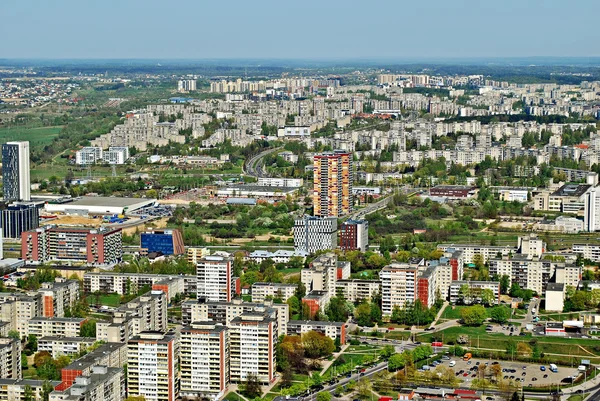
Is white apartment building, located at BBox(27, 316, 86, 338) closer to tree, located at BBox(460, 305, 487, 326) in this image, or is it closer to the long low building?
tree, located at BBox(460, 305, 487, 326)

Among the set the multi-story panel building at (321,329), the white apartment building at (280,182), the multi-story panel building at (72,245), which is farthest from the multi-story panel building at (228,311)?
the white apartment building at (280,182)

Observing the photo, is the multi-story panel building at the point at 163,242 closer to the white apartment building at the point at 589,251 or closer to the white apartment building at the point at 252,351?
the white apartment building at the point at 589,251

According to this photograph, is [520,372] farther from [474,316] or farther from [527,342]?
[474,316]

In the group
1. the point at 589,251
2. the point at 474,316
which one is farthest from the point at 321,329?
the point at 589,251

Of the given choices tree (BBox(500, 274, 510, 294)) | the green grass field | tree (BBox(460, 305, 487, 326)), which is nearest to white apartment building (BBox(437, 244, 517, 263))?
tree (BBox(500, 274, 510, 294))

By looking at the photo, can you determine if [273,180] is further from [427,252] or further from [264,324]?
[264,324]
